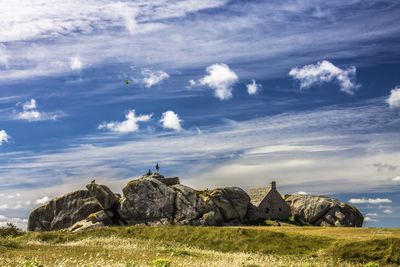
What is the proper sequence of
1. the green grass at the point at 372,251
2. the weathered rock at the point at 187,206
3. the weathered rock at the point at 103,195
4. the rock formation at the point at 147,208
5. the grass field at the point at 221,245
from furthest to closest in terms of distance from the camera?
the weathered rock at the point at 103,195 → the rock formation at the point at 147,208 → the weathered rock at the point at 187,206 → the green grass at the point at 372,251 → the grass field at the point at 221,245

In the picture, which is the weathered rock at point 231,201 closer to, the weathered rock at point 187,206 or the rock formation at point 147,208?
the rock formation at point 147,208

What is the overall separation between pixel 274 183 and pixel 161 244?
44.0 metres

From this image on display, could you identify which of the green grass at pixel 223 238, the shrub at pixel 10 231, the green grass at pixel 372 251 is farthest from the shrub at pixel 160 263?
the shrub at pixel 10 231

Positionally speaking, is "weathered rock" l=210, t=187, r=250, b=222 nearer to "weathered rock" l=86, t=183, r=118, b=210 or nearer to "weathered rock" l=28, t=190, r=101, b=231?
"weathered rock" l=86, t=183, r=118, b=210

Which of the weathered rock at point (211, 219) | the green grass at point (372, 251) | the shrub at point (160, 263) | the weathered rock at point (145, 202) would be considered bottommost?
the green grass at point (372, 251)

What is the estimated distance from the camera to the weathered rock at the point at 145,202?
72.1 meters

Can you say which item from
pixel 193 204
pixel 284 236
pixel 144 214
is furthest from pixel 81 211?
pixel 284 236

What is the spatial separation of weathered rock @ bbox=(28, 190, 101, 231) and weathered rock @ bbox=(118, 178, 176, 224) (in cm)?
490

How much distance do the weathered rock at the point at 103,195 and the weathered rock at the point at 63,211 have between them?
177 cm

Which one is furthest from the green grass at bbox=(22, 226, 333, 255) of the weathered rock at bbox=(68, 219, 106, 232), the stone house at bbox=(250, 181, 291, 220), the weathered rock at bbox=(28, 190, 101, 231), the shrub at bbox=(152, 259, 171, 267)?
the stone house at bbox=(250, 181, 291, 220)

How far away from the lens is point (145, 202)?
2857 inches

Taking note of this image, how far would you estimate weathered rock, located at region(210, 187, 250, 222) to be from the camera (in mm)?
75375

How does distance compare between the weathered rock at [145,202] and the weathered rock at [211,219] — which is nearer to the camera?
the weathered rock at [211,219]

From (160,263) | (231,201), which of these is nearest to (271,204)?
(231,201)
